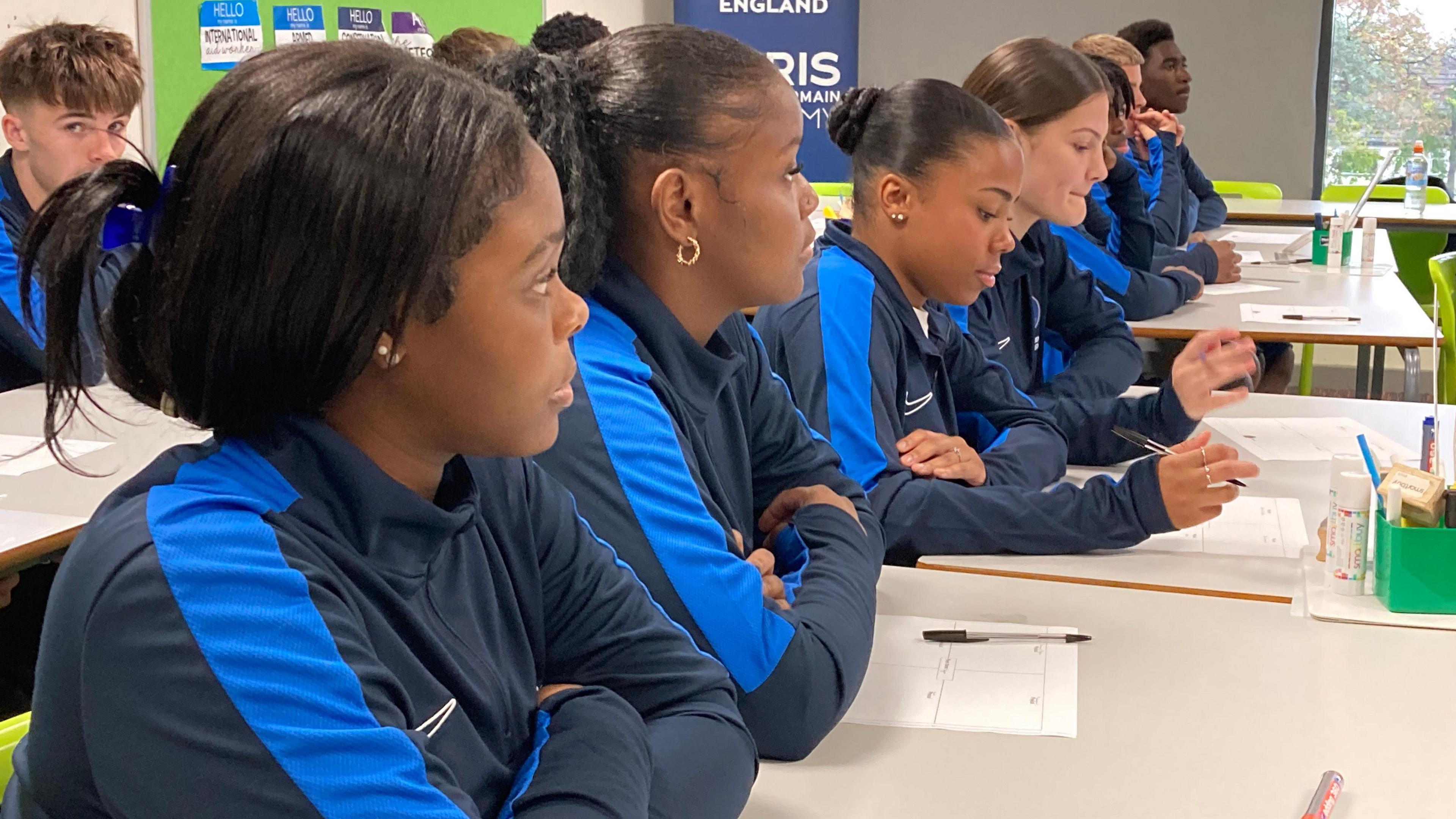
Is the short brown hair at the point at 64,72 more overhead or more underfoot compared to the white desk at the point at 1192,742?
more overhead

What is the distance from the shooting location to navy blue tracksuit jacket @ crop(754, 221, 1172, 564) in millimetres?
1727

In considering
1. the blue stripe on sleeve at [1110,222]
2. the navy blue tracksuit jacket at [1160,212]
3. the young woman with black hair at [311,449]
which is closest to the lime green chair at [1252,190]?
the navy blue tracksuit jacket at [1160,212]

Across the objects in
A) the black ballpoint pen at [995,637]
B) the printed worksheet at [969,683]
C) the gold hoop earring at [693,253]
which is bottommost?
the printed worksheet at [969,683]

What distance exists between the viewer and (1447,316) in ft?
11.5

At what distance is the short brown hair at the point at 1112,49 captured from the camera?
16.4ft

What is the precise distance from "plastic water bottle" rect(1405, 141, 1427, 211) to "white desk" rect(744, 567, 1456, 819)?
17.3 ft

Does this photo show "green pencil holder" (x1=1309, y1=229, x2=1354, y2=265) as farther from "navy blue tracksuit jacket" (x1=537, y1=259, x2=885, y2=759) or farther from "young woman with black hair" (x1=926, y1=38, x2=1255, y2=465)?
"navy blue tracksuit jacket" (x1=537, y1=259, x2=885, y2=759)

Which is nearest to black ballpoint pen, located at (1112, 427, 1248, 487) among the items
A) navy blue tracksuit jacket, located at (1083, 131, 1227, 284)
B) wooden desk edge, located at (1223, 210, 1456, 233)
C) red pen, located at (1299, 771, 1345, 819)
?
red pen, located at (1299, 771, 1345, 819)

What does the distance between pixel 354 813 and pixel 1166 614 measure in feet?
3.42

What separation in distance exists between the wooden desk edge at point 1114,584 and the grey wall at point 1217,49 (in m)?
6.14

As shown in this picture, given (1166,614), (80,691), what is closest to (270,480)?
(80,691)

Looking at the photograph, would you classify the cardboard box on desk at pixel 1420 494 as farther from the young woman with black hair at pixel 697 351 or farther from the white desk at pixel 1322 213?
the white desk at pixel 1322 213

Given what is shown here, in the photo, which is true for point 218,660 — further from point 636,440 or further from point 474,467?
point 636,440

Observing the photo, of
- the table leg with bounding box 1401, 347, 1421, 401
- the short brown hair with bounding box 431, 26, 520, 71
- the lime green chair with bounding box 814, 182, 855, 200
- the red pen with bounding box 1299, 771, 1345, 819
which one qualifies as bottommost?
the table leg with bounding box 1401, 347, 1421, 401
